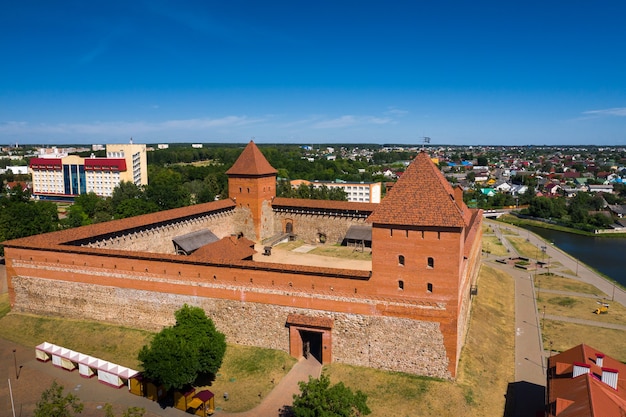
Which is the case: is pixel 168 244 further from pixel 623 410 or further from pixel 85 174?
pixel 85 174

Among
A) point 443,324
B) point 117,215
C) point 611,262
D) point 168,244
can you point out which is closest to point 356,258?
point 168,244

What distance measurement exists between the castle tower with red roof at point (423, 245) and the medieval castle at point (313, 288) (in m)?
0.04

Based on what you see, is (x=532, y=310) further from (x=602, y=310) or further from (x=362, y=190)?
(x=362, y=190)

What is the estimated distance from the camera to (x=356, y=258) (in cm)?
3531

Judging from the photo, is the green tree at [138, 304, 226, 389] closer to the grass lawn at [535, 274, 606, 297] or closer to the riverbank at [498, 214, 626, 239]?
the grass lawn at [535, 274, 606, 297]

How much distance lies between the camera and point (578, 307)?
31328mm

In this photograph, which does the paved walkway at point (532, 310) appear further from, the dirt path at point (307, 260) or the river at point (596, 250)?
the dirt path at point (307, 260)

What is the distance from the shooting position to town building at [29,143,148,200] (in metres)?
86.1

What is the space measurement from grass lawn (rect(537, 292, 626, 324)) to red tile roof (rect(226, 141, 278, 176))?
2382 centimetres

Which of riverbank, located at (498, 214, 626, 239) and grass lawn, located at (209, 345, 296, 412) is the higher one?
grass lawn, located at (209, 345, 296, 412)

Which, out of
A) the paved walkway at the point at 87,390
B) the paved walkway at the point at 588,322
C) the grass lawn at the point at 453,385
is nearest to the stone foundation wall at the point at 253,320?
the grass lawn at the point at 453,385

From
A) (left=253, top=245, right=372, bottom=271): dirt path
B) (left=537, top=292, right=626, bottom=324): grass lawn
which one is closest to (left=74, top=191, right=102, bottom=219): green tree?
(left=253, top=245, right=372, bottom=271): dirt path

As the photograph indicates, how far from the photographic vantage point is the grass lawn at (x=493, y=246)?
4853cm

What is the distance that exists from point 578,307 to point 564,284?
6.35 meters
